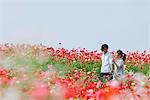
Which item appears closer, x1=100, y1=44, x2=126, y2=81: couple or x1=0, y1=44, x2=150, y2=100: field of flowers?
x1=0, y1=44, x2=150, y2=100: field of flowers

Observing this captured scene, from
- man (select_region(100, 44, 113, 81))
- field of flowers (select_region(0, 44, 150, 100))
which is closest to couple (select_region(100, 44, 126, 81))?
man (select_region(100, 44, 113, 81))

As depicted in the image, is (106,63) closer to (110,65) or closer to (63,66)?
(110,65)

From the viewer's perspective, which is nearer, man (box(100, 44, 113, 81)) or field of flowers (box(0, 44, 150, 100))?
field of flowers (box(0, 44, 150, 100))

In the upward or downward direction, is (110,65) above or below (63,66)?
above

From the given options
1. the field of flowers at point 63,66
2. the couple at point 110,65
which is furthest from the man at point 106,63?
the field of flowers at point 63,66

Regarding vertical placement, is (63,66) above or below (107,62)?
below

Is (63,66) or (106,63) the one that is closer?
(106,63)

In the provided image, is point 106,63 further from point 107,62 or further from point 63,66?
point 63,66

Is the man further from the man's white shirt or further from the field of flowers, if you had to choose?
the field of flowers

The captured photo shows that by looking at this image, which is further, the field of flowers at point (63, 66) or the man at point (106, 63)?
the man at point (106, 63)

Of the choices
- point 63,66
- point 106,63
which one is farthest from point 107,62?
point 63,66

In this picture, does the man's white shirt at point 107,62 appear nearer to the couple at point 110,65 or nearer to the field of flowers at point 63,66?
the couple at point 110,65

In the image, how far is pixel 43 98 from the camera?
4.34 meters

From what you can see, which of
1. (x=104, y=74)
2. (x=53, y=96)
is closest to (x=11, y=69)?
(x=104, y=74)
